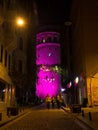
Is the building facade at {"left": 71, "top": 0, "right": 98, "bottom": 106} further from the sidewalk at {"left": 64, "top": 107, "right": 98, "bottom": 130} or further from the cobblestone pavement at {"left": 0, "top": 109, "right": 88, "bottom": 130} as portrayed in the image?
the cobblestone pavement at {"left": 0, "top": 109, "right": 88, "bottom": 130}

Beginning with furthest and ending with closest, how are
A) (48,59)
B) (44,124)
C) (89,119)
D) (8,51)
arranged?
1. (48,59)
2. (8,51)
3. (89,119)
4. (44,124)

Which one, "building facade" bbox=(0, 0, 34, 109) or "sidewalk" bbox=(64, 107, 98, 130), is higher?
"building facade" bbox=(0, 0, 34, 109)

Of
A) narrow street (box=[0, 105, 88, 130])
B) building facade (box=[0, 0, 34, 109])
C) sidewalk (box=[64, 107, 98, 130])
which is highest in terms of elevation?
building facade (box=[0, 0, 34, 109])

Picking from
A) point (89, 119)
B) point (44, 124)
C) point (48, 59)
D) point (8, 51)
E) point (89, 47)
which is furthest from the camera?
point (48, 59)

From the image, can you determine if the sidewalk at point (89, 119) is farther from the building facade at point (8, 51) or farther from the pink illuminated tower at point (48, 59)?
the pink illuminated tower at point (48, 59)

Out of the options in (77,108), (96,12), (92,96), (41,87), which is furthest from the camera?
(41,87)

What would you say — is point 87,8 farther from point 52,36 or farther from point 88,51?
point 52,36

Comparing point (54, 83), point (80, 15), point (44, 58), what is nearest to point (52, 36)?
point (44, 58)

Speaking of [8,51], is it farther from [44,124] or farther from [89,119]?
[44,124]

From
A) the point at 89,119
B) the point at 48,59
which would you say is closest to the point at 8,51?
the point at 89,119

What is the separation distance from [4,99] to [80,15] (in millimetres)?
16590

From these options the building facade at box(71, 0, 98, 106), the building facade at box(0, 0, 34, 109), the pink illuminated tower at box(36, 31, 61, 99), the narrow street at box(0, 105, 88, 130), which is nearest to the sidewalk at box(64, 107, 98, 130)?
the narrow street at box(0, 105, 88, 130)

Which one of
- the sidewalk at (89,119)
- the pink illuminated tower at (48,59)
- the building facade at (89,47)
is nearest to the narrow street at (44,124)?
the sidewalk at (89,119)

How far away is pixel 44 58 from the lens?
9938cm
